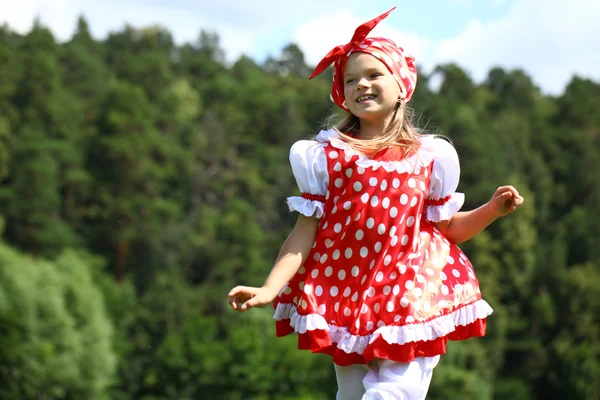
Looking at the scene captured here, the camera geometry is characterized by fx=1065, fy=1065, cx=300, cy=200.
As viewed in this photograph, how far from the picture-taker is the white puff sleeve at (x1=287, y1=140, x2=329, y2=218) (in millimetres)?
4574

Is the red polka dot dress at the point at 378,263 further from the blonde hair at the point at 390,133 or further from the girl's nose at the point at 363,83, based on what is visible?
the girl's nose at the point at 363,83

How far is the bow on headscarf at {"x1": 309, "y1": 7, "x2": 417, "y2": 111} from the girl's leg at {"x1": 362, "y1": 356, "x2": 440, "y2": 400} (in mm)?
1166

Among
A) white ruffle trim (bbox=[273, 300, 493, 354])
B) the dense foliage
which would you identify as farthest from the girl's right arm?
the dense foliage

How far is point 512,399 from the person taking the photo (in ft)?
149

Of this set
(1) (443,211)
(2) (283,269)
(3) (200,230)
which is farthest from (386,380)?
(3) (200,230)

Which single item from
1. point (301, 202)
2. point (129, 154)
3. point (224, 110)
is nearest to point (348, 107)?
point (301, 202)

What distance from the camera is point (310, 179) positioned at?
459 cm

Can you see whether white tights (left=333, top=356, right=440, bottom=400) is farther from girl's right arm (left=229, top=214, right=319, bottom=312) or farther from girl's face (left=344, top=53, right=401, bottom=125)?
girl's face (left=344, top=53, right=401, bottom=125)

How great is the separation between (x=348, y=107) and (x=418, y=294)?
0.91 m

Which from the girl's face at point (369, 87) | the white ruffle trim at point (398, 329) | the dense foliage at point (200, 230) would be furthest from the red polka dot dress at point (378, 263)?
the dense foliage at point (200, 230)

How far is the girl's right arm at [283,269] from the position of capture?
14.0 feet

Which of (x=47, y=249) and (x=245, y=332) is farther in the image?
(x=47, y=249)

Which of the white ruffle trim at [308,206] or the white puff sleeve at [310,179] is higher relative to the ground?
the white puff sleeve at [310,179]

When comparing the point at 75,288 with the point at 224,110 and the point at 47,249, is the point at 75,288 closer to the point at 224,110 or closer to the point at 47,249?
the point at 47,249
